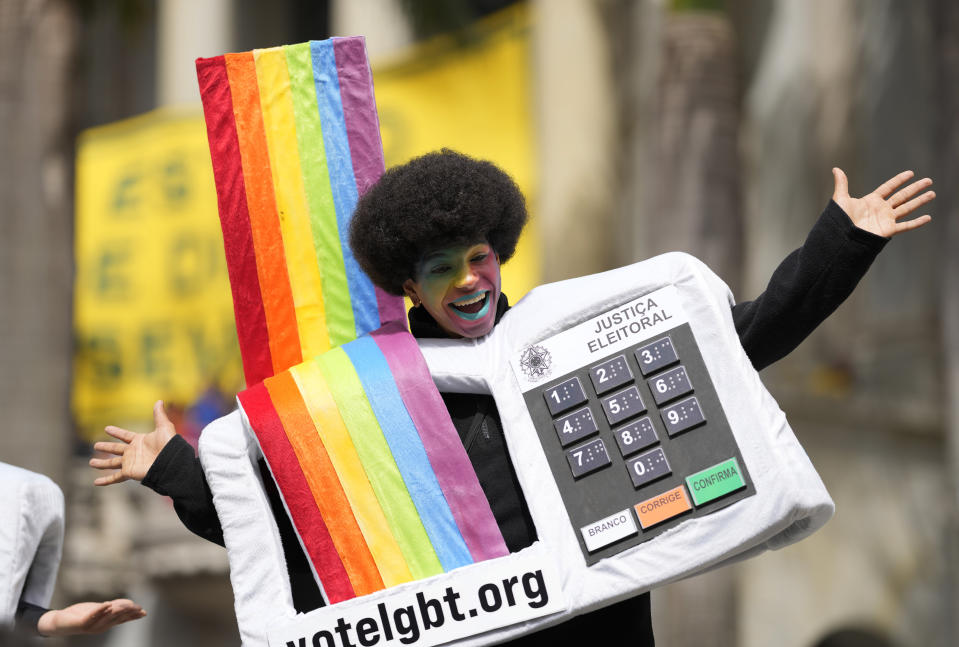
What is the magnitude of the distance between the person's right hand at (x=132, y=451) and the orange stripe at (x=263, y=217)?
36 centimetres

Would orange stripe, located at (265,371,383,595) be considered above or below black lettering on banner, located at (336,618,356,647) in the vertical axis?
A: above

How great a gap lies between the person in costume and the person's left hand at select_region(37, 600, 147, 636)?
27 cm

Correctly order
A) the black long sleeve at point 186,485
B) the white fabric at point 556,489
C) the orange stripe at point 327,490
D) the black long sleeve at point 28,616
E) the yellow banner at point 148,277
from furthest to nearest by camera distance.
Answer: the yellow banner at point 148,277 < the black long sleeve at point 28,616 < the black long sleeve at point 186,485 < the orange stripe at point 327,490 < the white fabric at point 556,489

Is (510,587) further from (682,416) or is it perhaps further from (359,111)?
(359,111)

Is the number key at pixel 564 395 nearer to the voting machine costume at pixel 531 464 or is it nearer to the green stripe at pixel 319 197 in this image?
the voting machine costume at pixel 531 464

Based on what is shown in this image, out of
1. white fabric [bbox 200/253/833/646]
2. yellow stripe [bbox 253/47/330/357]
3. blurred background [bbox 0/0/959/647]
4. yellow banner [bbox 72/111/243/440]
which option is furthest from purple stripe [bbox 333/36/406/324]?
yellow banner [bbox 72/111/243/440]

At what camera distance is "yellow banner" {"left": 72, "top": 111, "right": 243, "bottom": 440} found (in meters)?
13.2

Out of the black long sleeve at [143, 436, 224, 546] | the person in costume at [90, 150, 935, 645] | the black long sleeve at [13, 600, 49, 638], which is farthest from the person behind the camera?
the black long sleeve at [13, 600, 49, 638]

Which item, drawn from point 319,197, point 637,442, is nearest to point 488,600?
point 637,442

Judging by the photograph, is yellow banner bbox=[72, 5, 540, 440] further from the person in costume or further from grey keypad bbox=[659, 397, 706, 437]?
grey keypad bbox=[659, 397, 706, 437]

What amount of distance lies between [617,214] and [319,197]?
7.23 meters

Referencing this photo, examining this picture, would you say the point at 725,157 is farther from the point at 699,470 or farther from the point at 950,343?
the point at 699,470

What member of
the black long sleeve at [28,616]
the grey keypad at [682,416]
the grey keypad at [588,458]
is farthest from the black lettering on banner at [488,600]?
the black long sleeve at [28,616]

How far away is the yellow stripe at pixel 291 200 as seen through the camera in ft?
11.7
